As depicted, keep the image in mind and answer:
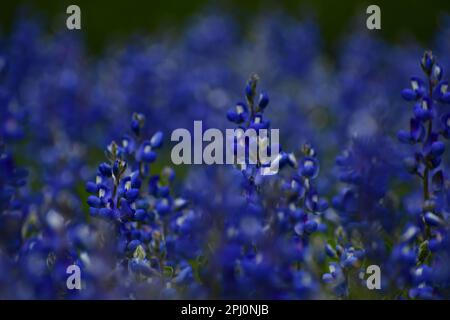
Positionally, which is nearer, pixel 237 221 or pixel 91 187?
pixel 237 221

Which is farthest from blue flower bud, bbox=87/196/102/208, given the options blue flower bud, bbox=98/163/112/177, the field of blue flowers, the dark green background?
the dark green background

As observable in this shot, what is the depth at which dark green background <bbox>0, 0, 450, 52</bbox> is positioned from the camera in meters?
9.55

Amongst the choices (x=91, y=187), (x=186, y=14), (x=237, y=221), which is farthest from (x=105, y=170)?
(x=186, y=14)

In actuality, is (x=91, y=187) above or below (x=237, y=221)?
above

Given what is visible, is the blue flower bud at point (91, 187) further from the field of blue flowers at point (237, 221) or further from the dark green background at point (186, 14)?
the dark green background at point (186, 14)

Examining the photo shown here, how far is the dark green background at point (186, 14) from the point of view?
9555 millimetres

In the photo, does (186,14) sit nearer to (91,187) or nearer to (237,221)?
(91,187)

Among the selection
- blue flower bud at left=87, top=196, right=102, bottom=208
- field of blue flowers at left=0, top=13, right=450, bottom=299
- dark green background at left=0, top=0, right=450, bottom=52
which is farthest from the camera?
dark green background at left=0, top=0, right=450, bottom=52

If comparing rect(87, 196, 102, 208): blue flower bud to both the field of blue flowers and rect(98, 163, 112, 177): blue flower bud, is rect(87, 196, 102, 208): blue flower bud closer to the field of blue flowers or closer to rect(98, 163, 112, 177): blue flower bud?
the field of blue flowers

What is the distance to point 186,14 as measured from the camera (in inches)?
446

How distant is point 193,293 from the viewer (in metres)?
2.70

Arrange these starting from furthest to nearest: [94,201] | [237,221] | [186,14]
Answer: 1. [186,14]
2. [94,201]
3. [237,221]

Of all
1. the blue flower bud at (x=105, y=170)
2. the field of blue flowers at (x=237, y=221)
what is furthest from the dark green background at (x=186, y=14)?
the blue flower bud at (x=105, y=170)

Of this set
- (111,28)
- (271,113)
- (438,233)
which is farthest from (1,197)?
(111,28)
